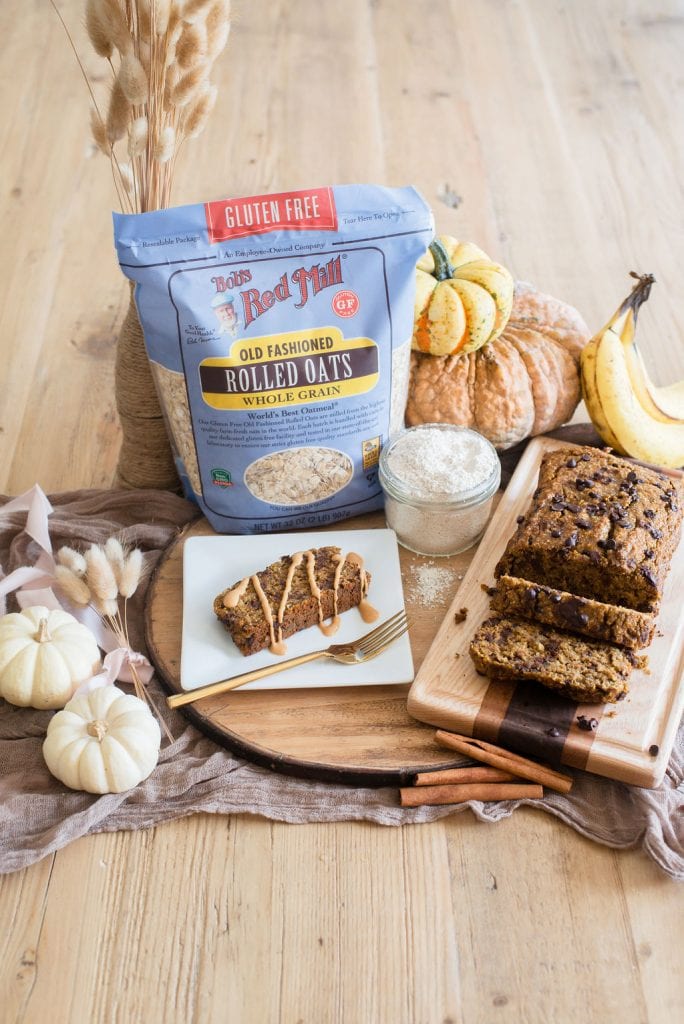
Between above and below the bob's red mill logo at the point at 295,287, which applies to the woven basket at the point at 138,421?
below

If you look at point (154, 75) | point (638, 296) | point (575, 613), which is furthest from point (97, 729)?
point (638, 296)

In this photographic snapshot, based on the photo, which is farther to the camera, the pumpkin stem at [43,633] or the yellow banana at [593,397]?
the yellow banana at [593,397]

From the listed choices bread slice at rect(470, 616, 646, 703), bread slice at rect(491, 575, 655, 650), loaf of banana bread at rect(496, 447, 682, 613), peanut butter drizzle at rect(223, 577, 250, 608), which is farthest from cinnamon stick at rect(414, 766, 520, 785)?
peanut butter drizzle at rect(223, 577, 250, 608)

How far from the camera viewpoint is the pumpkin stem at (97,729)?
189cm

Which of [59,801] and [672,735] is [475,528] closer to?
[672,735]

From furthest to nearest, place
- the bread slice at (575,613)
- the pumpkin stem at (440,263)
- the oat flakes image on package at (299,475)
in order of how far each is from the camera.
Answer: the pumpkin stem at (440,263)
the oat flakes image on package at (299,475)
the bread slice at (575,613)

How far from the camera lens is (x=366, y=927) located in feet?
5.83

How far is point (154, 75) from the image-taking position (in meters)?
2.02

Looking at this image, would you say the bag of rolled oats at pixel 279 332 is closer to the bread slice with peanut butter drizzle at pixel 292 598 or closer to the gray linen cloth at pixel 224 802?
the bread slice with peanut butter drizzle at pixel 292 598

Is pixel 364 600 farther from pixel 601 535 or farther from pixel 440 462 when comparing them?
pixel 601 535

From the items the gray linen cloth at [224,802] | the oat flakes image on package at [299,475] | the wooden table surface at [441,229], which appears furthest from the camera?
the oat flakes image on package at [299,475]

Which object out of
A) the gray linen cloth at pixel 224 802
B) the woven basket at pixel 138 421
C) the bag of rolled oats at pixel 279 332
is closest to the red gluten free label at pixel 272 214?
the bag of rolled oats at pixel 279 332

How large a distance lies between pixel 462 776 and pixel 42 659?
0.83m

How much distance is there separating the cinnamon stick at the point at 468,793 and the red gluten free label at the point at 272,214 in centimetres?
113
